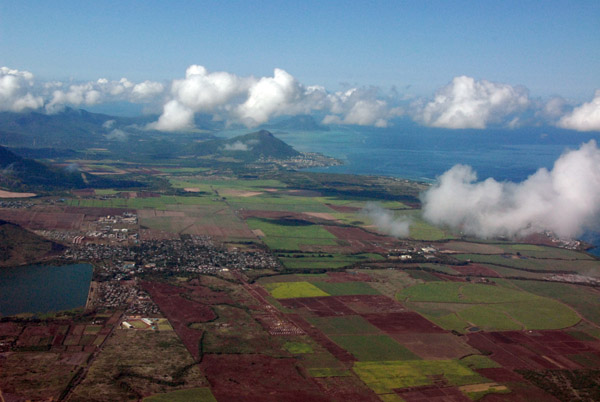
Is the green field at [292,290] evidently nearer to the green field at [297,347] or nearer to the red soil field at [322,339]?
the red soil field at [322,339]

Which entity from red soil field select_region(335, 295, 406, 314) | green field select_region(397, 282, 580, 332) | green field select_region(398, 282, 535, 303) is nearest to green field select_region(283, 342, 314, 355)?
red soil field select_region(335, 295, 406, 314)

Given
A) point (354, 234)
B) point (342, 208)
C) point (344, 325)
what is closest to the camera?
point (344, 325)

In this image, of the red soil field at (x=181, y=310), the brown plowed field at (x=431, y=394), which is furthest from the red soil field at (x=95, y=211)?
the brown plowed field at (x=431, y=394)

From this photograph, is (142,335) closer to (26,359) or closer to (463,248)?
(26,359)

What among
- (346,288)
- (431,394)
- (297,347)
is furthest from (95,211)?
(431,394)

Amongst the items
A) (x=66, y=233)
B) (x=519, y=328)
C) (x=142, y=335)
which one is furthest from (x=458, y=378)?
(x=66, y=233)

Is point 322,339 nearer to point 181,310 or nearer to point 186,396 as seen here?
point 181,310
